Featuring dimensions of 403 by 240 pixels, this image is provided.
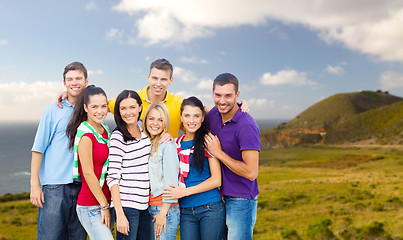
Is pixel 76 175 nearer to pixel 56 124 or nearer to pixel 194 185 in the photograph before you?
pixel 56 124

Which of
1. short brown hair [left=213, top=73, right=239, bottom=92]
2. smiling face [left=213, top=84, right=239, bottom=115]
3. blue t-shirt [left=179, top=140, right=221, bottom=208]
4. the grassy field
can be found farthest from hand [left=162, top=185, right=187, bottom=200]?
the grassy field

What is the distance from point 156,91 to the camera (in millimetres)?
5676

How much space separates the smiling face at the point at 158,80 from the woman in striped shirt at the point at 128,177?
1195 millimetres

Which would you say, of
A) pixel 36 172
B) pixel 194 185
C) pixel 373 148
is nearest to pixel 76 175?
pixel 36 172

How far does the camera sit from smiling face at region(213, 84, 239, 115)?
477cm

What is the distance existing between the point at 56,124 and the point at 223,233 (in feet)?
10.4

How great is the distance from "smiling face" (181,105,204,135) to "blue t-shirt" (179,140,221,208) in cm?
45

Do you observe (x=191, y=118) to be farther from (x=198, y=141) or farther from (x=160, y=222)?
(x=160, y=222)

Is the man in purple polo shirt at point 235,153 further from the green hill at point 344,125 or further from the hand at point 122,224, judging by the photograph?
the green hill at point 344,125

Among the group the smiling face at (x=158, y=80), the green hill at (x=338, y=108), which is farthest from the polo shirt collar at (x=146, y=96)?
the green hill at (x=338, y=108)

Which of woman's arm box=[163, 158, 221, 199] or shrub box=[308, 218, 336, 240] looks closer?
woman's arm box=[163, 158, 221, 199]

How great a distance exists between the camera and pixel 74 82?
5020 millimetres

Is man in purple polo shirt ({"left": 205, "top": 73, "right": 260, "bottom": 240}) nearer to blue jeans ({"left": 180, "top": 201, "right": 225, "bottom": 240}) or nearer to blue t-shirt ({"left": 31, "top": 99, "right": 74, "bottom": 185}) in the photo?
blue jeans ({"left": 180, "top": 201, "right": 225, "bottom": 240})

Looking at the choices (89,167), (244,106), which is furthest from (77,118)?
(244,106)
